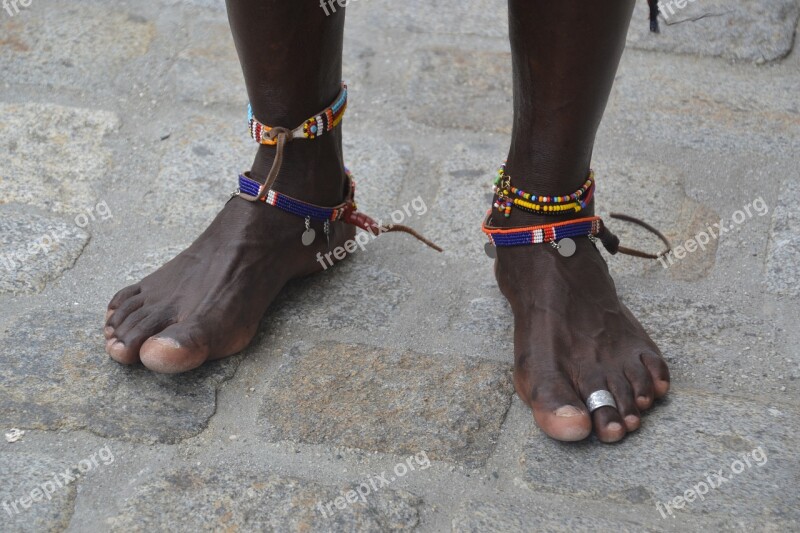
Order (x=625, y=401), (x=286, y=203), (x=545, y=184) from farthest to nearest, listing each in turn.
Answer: (x=286, y=203), (x=545, y=184), (x=625, y=401)

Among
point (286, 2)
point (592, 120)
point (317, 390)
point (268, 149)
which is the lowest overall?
point (317, 390)

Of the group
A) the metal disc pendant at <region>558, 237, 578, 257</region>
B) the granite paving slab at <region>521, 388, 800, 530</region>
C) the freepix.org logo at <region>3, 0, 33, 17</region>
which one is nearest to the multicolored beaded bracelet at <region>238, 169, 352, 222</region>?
the metal disc pendant at <region>558, 237, 578, 257</region>

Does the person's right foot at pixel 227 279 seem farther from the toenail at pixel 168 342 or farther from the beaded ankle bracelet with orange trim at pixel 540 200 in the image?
the beaded ankle bracelet with orange trim at pixel 540 200

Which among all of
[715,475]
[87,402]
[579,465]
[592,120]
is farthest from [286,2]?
[715,475]

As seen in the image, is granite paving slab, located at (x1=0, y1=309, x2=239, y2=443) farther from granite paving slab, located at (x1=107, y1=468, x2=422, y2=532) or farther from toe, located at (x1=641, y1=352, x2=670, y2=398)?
toe, located at (x1=641, y1=352, x2=670, y2=398)

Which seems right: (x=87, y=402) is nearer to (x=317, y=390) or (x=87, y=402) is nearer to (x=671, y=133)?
(x=317, y=390)

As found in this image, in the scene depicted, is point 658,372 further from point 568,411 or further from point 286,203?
point 286,203

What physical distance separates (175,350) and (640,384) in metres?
0.65

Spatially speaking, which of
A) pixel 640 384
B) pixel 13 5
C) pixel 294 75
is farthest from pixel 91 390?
pixel 13 5

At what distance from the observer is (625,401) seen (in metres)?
1.21

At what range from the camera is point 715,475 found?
114 centimetres

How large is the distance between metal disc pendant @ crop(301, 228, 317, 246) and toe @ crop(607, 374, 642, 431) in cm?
54

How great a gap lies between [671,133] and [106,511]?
4.65ft

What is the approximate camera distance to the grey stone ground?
1.14 meters
